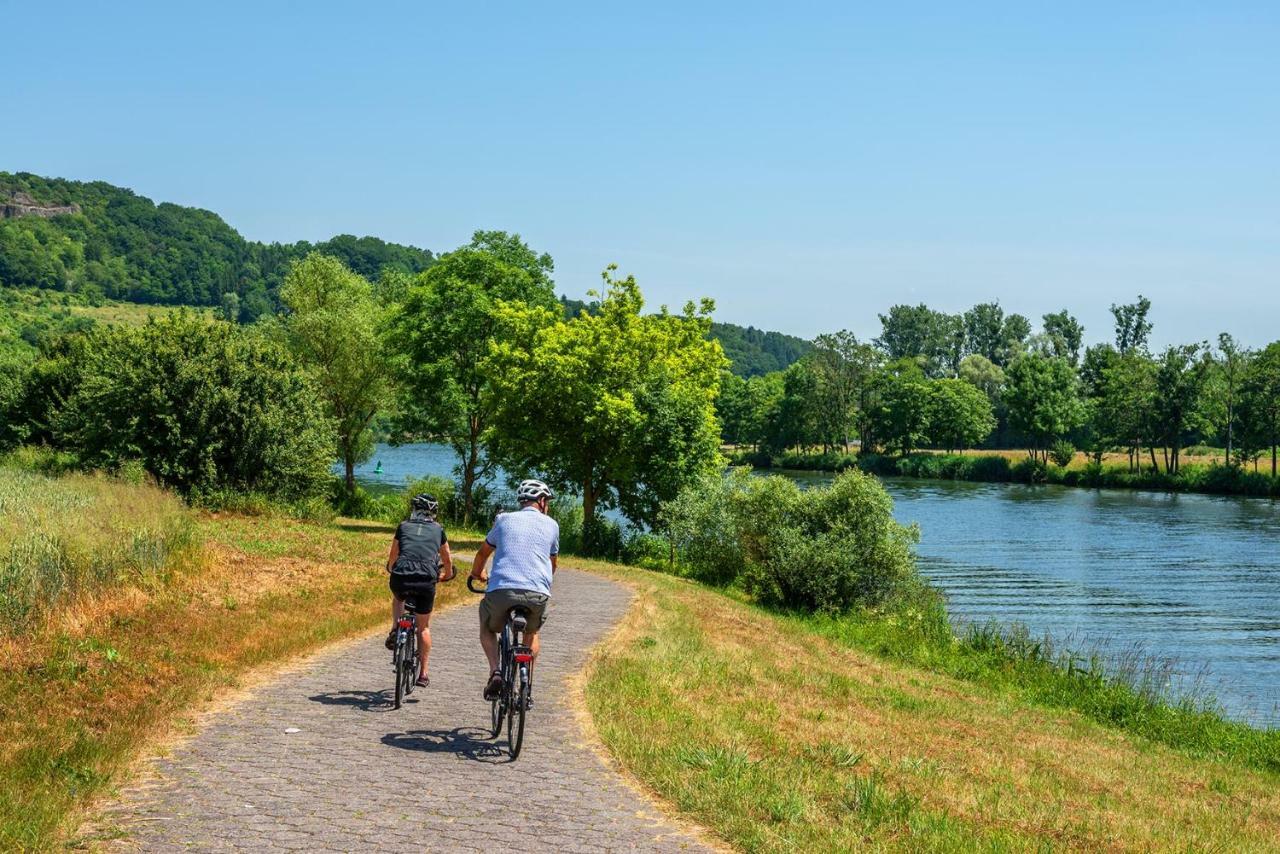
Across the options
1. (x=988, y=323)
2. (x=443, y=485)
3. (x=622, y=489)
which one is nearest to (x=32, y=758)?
(x=622, y=489)

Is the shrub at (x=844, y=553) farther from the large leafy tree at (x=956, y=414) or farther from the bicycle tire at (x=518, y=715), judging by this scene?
the large leafy tree at (x=956, y=414)

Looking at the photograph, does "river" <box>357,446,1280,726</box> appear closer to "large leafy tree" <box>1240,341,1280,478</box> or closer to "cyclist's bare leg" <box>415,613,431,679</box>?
"large leafy tree" <box>1240,341,1280,478</box>

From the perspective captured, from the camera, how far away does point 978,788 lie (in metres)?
10.6

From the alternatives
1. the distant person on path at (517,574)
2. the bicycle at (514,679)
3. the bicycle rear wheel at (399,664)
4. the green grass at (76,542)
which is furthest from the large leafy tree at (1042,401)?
the bicycle at (514,679)

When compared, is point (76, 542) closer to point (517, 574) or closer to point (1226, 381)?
point (517, 574)

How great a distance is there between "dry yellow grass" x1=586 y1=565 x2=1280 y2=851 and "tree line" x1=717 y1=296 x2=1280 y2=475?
208ft

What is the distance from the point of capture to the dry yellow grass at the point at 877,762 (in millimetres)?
8391

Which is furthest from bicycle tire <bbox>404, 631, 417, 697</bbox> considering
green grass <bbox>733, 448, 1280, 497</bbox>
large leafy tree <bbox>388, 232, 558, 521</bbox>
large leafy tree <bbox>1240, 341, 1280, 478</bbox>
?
large leafy tree <bbox>1240, 341, 1280, 478</bbox>

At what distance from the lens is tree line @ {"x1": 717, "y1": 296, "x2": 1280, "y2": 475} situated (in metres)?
92.8

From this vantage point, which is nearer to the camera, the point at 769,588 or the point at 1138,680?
the point at 1138,680

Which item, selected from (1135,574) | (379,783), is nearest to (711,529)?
(1135,574)

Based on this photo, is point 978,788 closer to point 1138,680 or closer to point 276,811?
point 276,811

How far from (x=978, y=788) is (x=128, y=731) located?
7726 mm

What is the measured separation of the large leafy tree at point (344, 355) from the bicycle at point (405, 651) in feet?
124
